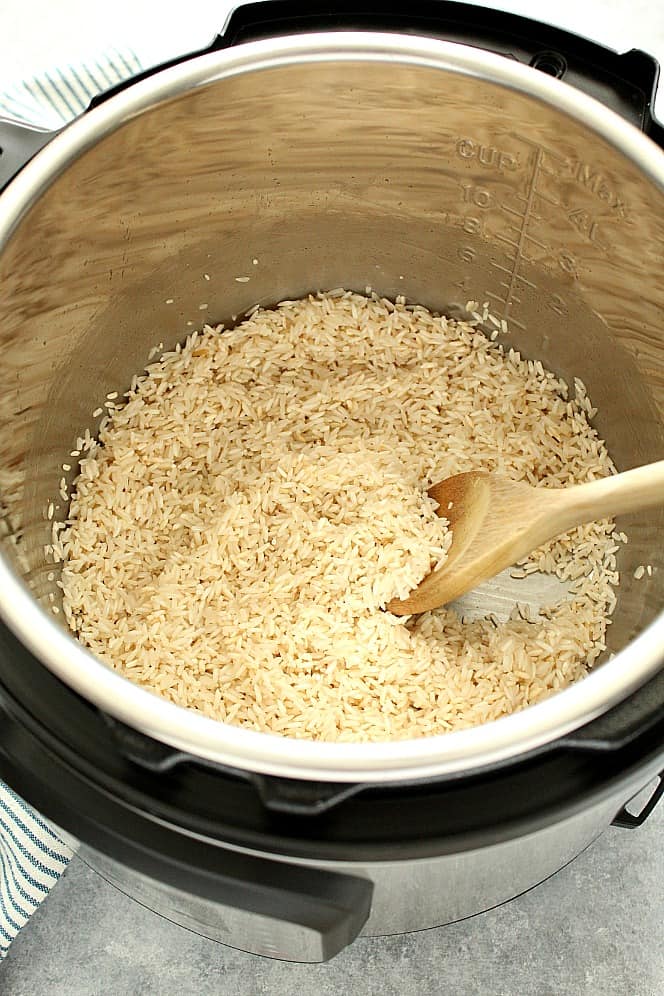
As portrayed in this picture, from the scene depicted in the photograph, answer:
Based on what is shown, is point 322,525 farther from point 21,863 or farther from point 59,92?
point 59,92

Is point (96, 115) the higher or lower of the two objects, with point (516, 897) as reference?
higher

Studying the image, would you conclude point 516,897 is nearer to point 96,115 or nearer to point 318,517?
point 318,517

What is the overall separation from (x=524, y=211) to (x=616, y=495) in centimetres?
58

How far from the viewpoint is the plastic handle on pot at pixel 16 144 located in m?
1.24

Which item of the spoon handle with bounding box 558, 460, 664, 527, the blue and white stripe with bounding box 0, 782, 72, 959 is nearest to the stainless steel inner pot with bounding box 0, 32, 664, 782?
the spoon handle with bounding box 558, 460, 664, 527

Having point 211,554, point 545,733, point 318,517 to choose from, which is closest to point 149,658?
point 211,554

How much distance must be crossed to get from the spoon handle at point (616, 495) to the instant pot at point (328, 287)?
0.77 ft

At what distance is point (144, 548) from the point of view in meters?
1.50

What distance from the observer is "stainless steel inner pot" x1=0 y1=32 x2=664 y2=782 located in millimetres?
1292

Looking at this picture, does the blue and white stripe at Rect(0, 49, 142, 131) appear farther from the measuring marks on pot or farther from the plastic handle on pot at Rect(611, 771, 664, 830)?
the plastic handle on pot at Rect(611, 771, 664, 830)

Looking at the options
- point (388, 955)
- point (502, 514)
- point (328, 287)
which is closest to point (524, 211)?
point (328, 287)

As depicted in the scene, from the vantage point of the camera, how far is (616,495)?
1130 mm

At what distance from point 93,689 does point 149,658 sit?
18.0 inches

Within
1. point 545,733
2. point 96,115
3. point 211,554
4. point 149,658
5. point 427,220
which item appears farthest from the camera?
point 427,220
